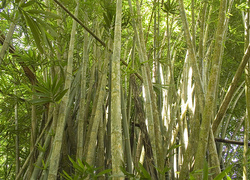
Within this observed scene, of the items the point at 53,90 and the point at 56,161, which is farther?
the point at 53,90

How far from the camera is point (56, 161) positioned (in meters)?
1.47

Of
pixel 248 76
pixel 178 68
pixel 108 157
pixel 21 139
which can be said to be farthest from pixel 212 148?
pixel 178 68

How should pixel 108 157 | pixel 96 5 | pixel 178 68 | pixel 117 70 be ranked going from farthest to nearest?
1. pixel 178 68
2. pixel 96 5
3. pixel 108 157
4. pixel 117 70

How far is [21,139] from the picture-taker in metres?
2.96

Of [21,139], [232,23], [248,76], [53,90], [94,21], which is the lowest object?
[21,139]

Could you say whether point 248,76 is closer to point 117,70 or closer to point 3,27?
point 117,70

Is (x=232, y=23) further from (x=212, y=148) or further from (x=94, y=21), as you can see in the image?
(x=212, y=148)

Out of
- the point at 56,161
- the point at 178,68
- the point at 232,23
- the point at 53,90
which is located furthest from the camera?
the point at 178,68

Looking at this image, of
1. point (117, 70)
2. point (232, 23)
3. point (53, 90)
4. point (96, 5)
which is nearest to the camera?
point (117, 70)

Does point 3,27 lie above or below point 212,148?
above

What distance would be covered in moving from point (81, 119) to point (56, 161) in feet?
1.67

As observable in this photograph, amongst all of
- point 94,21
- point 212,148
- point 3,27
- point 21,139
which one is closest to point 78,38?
point 94,21

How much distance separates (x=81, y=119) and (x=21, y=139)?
4.74ft

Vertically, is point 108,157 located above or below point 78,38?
below
